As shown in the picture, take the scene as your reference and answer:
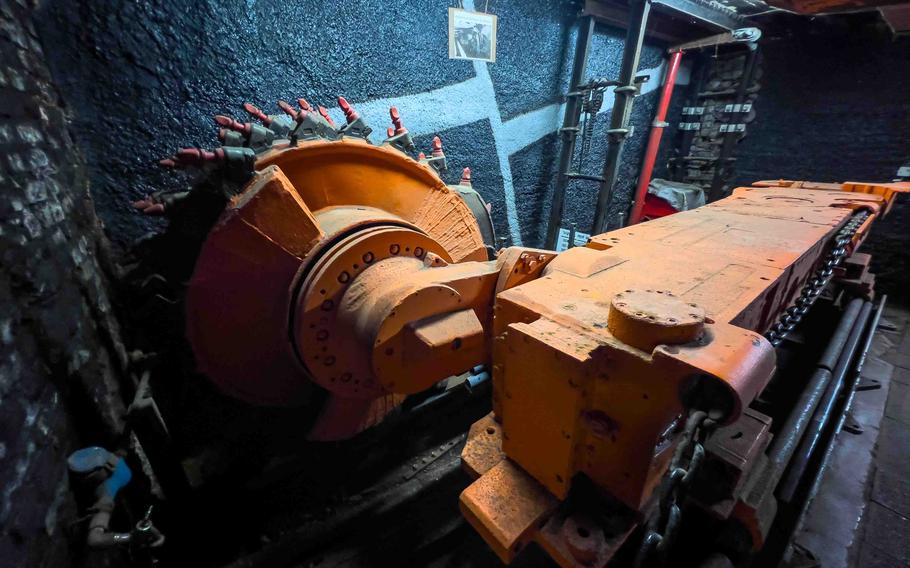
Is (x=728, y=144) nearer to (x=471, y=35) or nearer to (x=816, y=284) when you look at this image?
(x=816, y=284)

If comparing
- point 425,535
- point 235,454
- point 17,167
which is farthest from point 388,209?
point 425,535

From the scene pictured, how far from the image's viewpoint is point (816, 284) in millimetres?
1898

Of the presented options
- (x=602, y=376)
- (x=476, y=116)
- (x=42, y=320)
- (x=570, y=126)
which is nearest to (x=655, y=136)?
(x=570, y=126)

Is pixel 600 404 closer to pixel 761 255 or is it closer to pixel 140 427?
pixel 761 255

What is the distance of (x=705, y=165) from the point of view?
16.6 feet

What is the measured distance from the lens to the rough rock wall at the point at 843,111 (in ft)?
12.5

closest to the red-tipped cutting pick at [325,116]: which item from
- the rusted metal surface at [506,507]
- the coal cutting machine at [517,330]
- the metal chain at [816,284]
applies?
the coal cutting machine at [517,330]

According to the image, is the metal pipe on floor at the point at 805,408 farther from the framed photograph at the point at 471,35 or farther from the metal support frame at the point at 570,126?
the framed photograph at the point at 471,35

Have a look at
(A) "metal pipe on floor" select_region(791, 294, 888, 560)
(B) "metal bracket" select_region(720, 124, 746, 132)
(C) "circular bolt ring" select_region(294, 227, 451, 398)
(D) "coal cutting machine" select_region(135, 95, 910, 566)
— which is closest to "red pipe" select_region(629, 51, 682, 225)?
(B) "metal bracket" select_region(720, 124, 746, 132)

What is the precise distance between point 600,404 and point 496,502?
343 millimetres

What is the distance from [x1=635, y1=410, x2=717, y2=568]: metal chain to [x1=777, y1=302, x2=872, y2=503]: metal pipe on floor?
3.09ft

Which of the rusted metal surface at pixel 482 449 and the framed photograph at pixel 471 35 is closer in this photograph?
the rusted metal surface at pixel 482 449

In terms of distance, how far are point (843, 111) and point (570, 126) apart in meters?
3.34

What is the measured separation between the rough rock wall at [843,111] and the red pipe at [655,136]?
1223 mm
